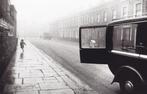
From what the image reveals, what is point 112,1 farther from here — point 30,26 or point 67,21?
point 30,26

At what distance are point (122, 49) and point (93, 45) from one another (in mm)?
1434

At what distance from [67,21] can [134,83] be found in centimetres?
5347

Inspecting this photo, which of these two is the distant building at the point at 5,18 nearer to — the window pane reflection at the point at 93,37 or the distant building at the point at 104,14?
the window pane reflection at the point at 93,37

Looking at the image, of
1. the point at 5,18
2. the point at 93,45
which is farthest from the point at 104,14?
the point at 93,45

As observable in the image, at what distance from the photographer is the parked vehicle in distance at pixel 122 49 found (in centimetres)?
469

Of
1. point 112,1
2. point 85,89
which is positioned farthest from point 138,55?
point 112,1

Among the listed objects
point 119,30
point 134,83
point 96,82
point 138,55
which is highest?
point 119,30

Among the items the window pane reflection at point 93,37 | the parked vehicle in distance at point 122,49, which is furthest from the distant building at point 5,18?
the parked vehicle in distance at point 122,49

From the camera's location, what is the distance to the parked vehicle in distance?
4.69 metres

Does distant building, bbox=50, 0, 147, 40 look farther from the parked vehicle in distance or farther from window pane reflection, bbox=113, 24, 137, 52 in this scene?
window pane reflection, bbox=113, 24, 137, 52

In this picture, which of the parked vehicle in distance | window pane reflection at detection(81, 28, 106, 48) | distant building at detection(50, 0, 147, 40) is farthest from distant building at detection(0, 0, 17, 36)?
distant building at detection(50, 0, 147, 40)

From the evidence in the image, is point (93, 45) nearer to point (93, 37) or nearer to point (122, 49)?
point (93, 37)

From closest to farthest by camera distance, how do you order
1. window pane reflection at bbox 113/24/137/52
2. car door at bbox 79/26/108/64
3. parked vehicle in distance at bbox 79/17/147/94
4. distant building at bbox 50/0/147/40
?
parked vehicle in distance at bbox 79/17/147/94 < window pane reflection at bbox 113/24/137/52 < car door at bbox 79/26/108/64 < distant building at bbox 50/0/147/40

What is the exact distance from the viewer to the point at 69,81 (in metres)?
7.07
